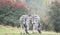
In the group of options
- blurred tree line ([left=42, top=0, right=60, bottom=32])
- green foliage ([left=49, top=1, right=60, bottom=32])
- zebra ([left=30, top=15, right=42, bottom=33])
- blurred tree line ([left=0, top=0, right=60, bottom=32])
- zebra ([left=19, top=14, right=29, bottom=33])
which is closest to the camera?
zebra ([left=19, top=14, right=29, bottom=33])

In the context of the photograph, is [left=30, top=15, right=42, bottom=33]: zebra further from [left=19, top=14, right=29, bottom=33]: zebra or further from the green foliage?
the green foliage

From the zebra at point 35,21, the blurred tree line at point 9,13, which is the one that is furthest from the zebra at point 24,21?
the blurred tree line at point 9,13

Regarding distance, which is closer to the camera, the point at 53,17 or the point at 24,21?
the point at 24,21

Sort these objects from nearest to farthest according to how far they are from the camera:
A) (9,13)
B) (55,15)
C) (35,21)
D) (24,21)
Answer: (24,21) < (35,21) < (55,15) < (9,13)

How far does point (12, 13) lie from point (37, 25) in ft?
27.7

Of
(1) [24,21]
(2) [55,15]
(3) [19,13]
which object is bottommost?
(1) [24,21]

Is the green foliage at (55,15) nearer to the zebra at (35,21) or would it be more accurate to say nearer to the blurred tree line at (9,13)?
the blurred tree line at (9,13)

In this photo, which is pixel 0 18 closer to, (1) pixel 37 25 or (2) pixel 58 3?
→ (2) pixel 58 3

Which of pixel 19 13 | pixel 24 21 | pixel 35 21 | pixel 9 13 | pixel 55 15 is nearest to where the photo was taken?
pixel 24 21

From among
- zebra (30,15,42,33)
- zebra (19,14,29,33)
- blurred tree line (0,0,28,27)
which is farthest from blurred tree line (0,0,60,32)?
zebra (19,14,29,33)

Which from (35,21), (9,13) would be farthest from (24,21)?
(9,13)

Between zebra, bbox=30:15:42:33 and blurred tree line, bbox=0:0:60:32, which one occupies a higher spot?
blurred tree line, bbox=0:0:60:32

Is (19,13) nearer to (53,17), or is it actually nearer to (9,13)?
(9,13)

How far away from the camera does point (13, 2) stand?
29.3 metres
